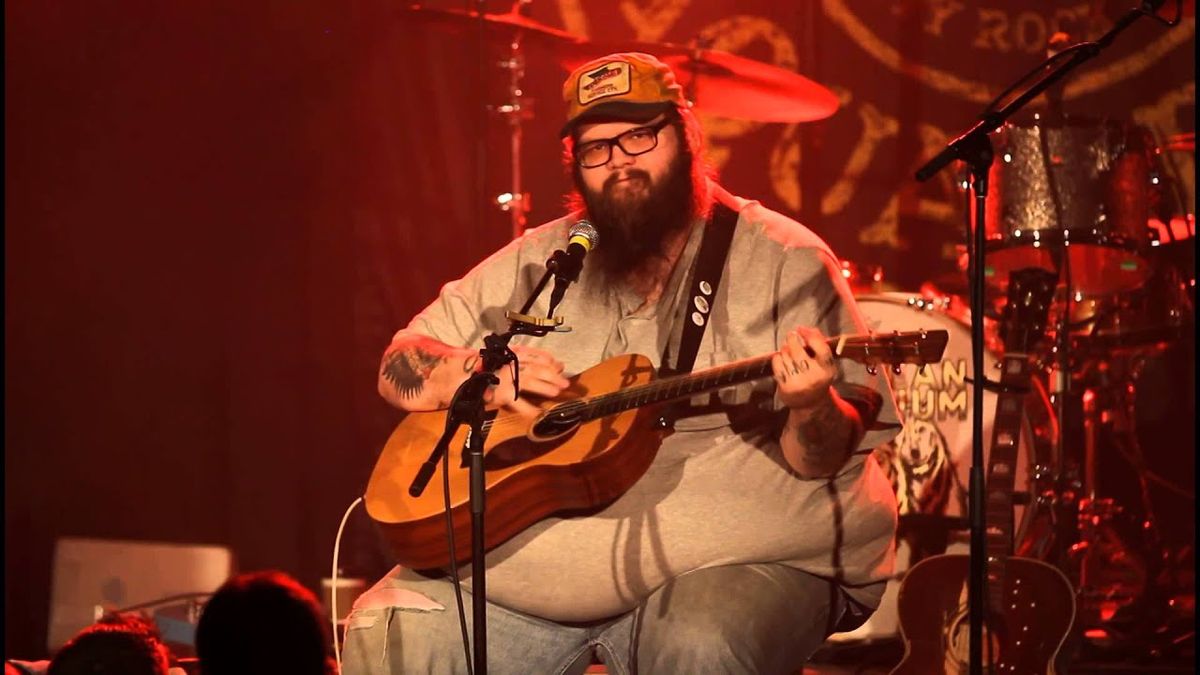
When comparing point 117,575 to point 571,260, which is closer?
point 571,260

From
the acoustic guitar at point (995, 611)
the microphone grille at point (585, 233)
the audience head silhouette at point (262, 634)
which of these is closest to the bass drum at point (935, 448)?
the acoustic guitar at point (995, 611)

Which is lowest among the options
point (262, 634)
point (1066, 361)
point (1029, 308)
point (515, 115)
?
point (262, 634)

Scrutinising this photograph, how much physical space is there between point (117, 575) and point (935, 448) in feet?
10.9

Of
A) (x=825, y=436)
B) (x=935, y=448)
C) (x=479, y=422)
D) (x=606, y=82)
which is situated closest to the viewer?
(x=479, y=422)

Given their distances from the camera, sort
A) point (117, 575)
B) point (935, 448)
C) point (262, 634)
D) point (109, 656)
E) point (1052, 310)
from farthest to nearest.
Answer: point (117, 575) < point (1052, 310) < point (935, 448) < point (109, 656) < point (262, 634)

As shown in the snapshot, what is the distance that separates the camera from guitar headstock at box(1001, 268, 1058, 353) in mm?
5066

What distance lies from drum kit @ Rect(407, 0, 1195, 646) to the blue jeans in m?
1.52

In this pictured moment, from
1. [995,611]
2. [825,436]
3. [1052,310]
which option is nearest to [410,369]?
[825,436]

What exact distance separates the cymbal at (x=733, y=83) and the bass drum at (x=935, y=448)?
0.75m

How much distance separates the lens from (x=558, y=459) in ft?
Result: 12.9

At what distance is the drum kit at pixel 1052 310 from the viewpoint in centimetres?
539

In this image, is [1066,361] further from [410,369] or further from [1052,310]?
[410,369]

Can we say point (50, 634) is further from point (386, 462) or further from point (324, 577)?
point (386, 462)

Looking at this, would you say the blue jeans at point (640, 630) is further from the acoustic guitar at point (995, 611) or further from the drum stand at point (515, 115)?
the drum stand at point (515, 115)
